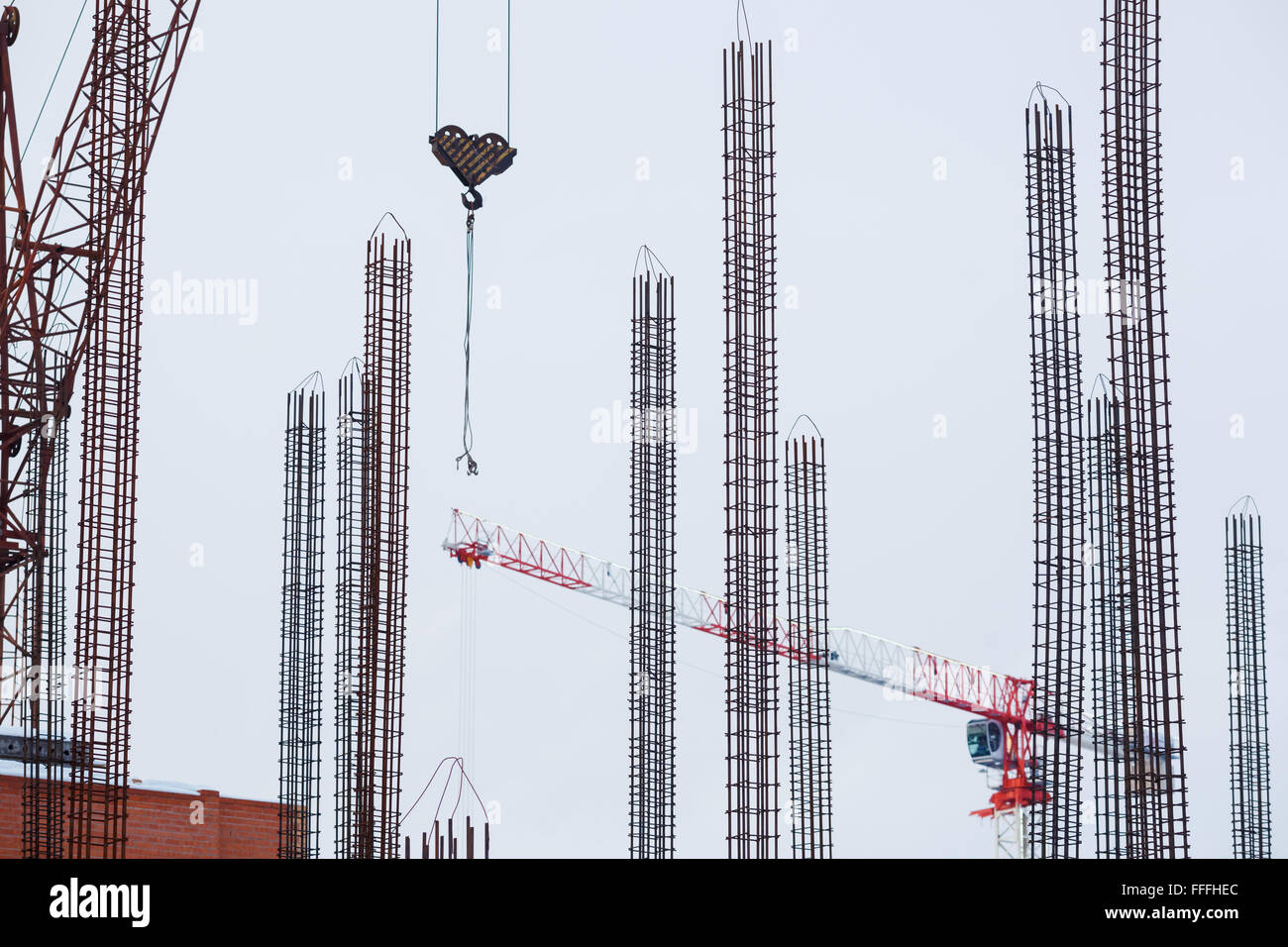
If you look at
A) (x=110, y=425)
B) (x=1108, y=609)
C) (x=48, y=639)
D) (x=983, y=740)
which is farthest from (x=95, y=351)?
(x=983, y=740)

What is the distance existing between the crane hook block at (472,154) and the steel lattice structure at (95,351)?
5433 millimetres

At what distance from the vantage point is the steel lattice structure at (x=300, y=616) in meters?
49.1

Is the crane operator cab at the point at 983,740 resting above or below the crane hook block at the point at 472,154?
below

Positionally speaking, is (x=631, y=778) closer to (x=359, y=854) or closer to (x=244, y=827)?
(x=359, y=854)

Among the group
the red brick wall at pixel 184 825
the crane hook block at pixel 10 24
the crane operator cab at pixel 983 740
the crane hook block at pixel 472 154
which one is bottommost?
the red brick wall at pixel 184 825

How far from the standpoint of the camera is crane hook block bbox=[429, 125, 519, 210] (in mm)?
38375

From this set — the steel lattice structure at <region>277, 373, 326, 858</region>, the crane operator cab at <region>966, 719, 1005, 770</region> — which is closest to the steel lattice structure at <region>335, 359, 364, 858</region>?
the steel lattice structure at <region>277, 373, 326, 858</region>

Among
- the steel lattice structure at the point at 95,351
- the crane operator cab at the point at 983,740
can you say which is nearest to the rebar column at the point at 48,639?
the steel lattice structure at the point at 95,351

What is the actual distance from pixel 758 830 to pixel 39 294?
743 inches

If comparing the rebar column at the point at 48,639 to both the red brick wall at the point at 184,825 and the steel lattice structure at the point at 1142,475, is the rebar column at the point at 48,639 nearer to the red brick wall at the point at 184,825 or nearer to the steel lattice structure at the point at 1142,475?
the red brick wall at the point at 184,825

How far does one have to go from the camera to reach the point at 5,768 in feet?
150

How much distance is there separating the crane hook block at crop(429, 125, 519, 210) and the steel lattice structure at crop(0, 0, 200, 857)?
5433 millimetres

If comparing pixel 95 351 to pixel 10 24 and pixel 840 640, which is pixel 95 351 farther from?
pixel 840 640
